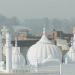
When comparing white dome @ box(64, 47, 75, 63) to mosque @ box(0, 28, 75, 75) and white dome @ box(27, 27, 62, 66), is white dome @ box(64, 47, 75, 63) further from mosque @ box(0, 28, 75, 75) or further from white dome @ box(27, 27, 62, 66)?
white dome @ box(27, 27, 62, 66)

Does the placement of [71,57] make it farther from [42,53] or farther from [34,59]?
[34,59]

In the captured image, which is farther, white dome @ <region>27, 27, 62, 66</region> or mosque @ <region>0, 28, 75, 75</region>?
white dome @ <region>27, 27, 62, 66</region>

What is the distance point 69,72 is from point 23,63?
1.63 metres

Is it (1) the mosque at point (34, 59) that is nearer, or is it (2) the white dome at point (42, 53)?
(1) the mosque at point (34, 59)

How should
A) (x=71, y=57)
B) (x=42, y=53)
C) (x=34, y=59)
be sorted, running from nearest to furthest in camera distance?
(x=34, y=59) → (x=42, y=53) → (x=71, y=57)

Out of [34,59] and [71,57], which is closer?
[34,59]

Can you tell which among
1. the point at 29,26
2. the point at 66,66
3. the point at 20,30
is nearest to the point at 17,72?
the point at 66,66

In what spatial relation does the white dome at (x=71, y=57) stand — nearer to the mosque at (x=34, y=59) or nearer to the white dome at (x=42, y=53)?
the mosque at (x=34, y=59)

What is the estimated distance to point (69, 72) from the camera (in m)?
15.7

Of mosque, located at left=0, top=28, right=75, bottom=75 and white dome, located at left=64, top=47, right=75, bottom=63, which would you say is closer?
mosque, located at left=0, top=28, right=75, bottom=75

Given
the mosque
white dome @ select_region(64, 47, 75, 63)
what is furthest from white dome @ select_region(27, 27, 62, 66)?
white dome @ select_region(64, 47, 75, 63)

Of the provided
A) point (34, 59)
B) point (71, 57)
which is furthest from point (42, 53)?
point (71, 57)

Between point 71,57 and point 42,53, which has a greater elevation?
point 42,53

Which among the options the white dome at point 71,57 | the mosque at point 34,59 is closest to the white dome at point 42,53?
the mosque at point 34,59
